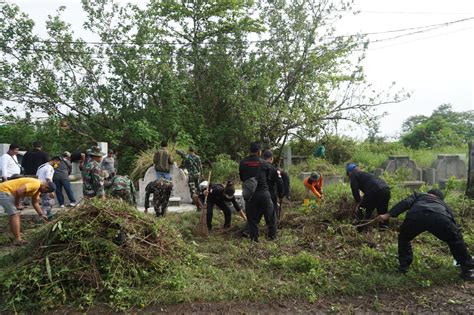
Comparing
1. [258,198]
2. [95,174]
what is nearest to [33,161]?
[95,174]

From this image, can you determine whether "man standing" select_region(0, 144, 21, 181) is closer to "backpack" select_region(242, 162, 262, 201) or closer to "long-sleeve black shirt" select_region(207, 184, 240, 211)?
"long-sleeve black shirt" select_region(207, 184, 240, 211)

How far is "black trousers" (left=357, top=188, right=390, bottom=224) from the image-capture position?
23.5ft

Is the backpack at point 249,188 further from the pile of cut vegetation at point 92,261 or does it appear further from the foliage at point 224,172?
the foliage at point 224,172

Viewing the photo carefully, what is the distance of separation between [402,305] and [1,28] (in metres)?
14.9

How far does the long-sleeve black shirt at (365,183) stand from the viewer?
721cm

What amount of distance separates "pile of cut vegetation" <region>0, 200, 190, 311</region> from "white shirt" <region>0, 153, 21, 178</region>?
3869 mm

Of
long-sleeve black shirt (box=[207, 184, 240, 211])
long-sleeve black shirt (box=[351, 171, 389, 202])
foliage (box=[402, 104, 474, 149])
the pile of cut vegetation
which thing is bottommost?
the pile of cut vegetation

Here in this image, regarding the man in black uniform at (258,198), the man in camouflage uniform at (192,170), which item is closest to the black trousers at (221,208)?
the man in black uniform at (258,198)

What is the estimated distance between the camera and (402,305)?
4.58 m

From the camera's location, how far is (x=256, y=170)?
7.13m

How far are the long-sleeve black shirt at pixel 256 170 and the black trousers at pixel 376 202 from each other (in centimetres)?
191

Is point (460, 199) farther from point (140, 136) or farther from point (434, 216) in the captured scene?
point (140, 136)

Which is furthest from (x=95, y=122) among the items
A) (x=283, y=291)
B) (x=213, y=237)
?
(x=283, y=291)

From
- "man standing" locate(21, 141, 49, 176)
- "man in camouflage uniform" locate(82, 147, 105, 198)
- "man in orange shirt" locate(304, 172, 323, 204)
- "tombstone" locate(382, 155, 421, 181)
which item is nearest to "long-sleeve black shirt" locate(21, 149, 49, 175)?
"man standing" locate(21, 141, 49, 176)
